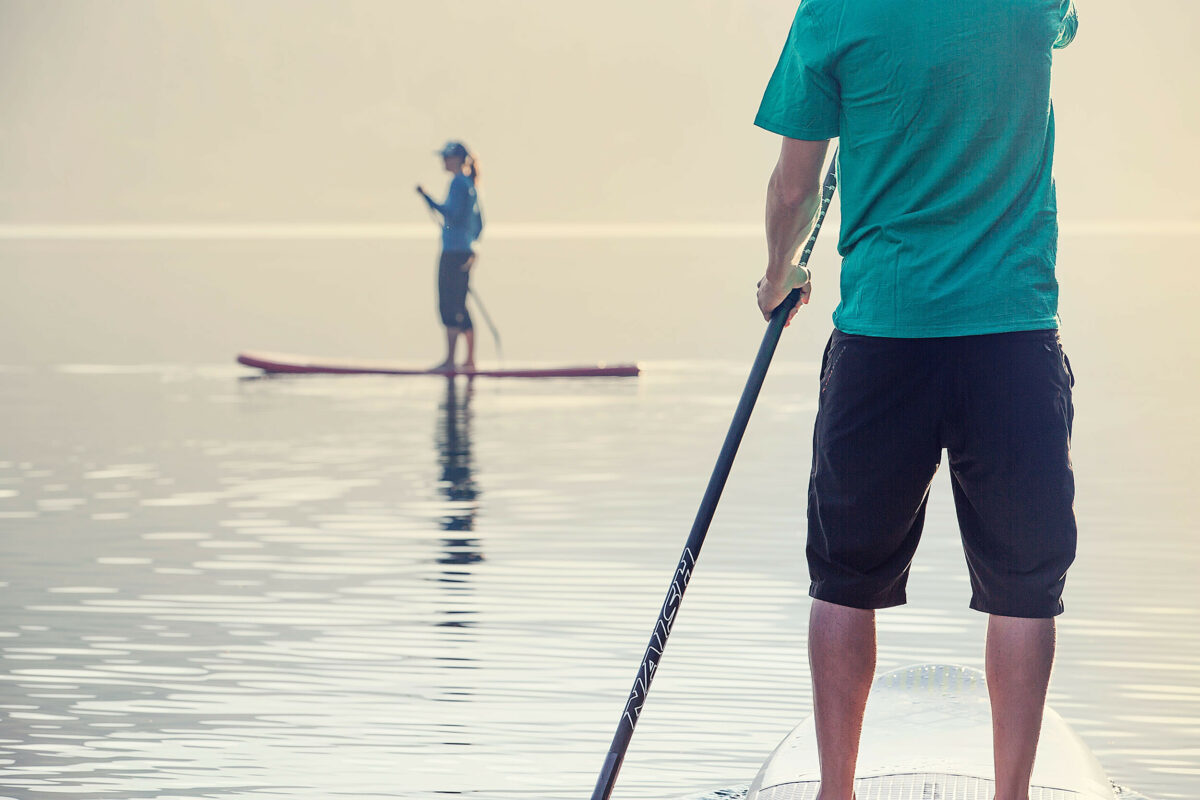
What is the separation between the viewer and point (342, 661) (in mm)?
5422

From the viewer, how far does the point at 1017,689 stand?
3303 mm

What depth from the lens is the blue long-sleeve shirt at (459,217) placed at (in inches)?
553

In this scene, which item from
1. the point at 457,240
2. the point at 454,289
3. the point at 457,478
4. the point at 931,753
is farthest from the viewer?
the point at 454,289

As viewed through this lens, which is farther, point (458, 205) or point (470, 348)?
point (470, 348)

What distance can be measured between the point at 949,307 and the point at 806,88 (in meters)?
0.43

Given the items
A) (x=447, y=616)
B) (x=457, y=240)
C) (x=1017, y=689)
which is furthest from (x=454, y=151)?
(x=1017, y=689)

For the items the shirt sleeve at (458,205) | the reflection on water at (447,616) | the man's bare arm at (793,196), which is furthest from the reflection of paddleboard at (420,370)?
the man's bare arm at (793,196)

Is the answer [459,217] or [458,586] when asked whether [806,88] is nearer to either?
Result: [458,586]

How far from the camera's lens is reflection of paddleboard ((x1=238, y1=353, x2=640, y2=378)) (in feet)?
47.1

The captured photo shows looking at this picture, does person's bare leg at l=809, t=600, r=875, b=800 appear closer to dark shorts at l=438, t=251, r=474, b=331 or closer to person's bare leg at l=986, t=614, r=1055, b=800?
person's bare leg at l=986, t=614, r=1055, b=800

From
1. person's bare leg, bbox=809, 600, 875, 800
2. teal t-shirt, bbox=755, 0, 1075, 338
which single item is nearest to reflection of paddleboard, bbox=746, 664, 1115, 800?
person's bare leg, bbox=809, 600, 875, 800

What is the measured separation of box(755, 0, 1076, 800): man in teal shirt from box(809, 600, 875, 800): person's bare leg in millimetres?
53

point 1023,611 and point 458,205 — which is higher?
point 458,205

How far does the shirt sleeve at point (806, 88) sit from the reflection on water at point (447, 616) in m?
1.57
